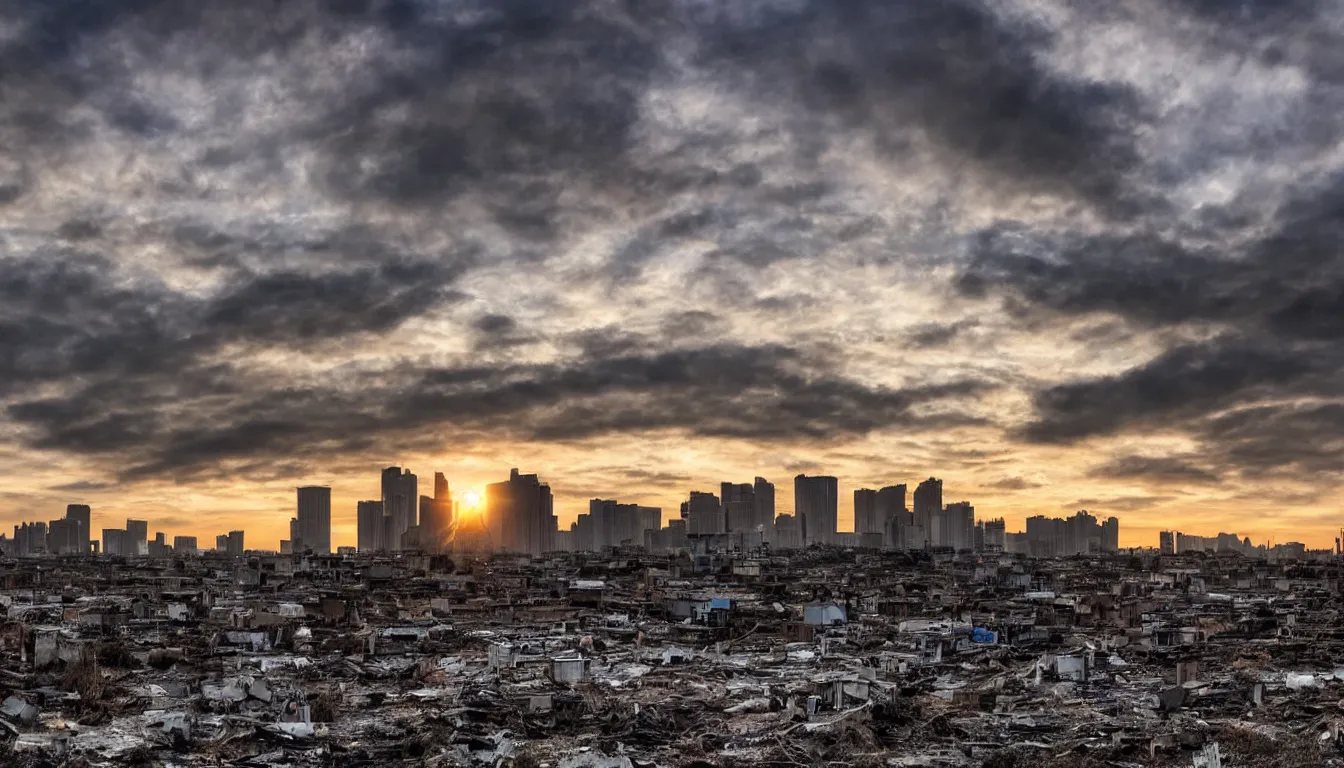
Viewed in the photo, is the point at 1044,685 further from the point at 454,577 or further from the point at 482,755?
the point at 454,577

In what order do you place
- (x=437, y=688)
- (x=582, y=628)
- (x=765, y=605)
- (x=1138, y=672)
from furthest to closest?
(x=765, y=605)
(x=582, y=628)
(x=1138, y=672)
(x=437, y=688)

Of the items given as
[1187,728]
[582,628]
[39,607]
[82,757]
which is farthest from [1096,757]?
[39,607]

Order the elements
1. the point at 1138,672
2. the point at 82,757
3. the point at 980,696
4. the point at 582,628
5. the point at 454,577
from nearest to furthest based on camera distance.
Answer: the point at 82,757
the point at 980,696
the point at 1138,672
the point at 582,628
the point at 454,577

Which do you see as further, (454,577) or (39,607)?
(454,577)

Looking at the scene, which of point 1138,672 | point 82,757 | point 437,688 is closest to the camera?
point 82,757

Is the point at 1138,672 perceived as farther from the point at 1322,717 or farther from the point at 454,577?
the point at 454,577

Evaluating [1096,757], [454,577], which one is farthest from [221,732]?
[454,577]
